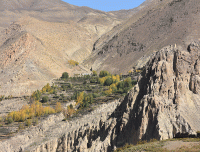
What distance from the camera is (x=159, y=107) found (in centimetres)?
2633

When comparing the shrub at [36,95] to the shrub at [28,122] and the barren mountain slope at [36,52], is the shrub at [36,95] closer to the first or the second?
the barren mountain slope at [36,52]

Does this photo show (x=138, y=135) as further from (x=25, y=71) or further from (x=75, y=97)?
(x=25, y=71)

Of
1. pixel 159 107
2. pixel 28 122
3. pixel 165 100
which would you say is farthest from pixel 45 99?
pixel 159 107

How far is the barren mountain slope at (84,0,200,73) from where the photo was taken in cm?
10400

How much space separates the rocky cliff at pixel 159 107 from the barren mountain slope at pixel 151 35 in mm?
65434

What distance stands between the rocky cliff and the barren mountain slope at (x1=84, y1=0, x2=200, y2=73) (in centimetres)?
6543

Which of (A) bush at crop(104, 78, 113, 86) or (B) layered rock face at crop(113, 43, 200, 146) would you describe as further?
(A) bush at crop(104, 78, 113, 86)

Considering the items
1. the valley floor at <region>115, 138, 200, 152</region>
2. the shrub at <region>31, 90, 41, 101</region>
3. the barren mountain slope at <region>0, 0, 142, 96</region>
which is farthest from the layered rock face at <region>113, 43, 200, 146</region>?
the barren mountain slope at <region>0, 0, 142, 96</region>

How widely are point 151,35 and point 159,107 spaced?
95.1 m

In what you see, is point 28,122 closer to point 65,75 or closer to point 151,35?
point 65,75

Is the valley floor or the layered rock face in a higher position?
the layered rock face

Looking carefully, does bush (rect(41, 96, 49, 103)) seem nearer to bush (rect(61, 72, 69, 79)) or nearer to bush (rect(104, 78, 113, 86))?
bush (rect(104, 78, 113, 86))

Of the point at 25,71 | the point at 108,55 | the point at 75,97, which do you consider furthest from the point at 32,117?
the point at 108,55

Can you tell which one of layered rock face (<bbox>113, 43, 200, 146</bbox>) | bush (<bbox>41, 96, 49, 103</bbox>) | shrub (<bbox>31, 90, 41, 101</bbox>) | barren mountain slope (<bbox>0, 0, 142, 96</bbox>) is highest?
barren mountain slope (<bbox>0, 0, 142, 96</bbox>)
